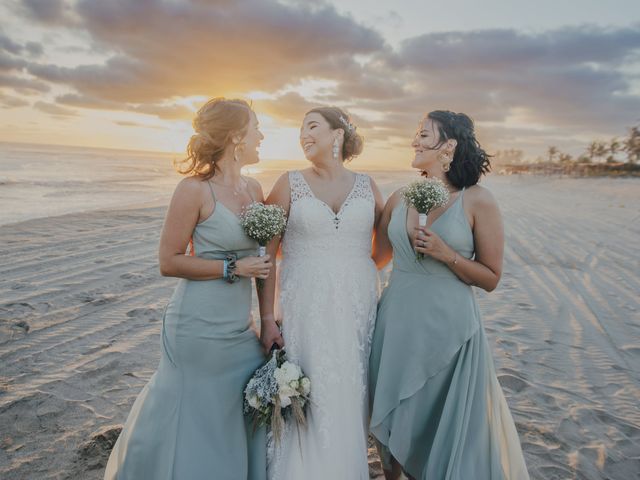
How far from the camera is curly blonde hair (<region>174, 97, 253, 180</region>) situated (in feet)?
11.3

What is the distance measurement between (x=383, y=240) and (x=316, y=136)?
110 cm

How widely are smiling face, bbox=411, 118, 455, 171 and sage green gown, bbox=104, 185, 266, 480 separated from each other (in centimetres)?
149

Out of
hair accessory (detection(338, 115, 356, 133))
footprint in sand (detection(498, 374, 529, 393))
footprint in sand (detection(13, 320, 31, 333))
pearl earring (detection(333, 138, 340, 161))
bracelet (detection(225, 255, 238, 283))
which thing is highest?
hair accessory (detection(338, 115, 356, 133))

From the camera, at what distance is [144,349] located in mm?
6094

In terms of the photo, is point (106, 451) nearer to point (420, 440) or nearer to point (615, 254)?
point (420, 440)

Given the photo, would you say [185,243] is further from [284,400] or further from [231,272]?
[284,400]

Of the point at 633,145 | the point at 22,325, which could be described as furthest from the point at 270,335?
the point at 633,145

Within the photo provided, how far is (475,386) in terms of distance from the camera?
344 centimetres

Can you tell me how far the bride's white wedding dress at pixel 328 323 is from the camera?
354 cm

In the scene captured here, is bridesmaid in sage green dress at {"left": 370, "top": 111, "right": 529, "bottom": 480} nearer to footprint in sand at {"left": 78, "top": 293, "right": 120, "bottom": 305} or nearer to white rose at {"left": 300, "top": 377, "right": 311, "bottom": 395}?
white rose at {"left": 300, "top": 377, "right": 311, "bottom": 395}

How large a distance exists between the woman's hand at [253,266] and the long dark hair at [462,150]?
1.61 metres

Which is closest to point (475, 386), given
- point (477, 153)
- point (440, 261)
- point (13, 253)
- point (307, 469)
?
point (440, 261)

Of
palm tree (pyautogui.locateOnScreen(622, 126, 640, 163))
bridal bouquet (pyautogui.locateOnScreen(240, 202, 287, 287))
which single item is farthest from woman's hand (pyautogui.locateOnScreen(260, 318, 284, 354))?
palm tree (pyautogui.locateOnScreen(622, 126, 640, 163))

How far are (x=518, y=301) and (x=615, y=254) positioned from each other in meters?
5.70
